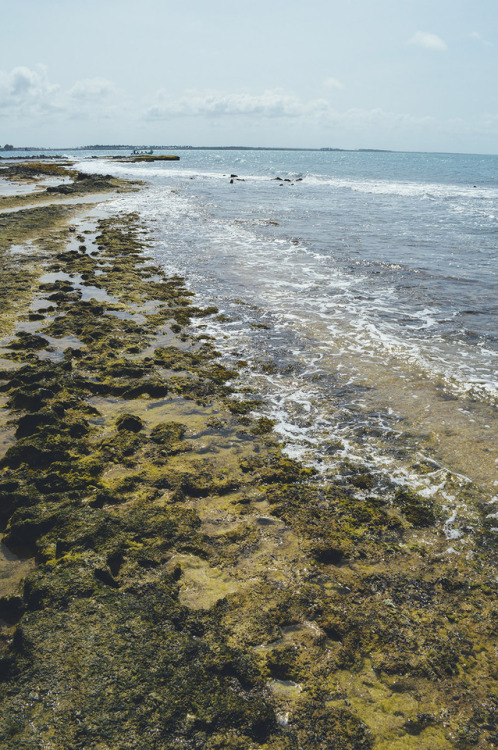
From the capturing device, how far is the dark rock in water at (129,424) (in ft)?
24.7

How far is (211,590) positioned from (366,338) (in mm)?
8923

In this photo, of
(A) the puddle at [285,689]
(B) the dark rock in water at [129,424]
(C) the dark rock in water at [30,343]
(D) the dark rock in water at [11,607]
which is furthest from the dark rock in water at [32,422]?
(A) the puddle at [285,689]

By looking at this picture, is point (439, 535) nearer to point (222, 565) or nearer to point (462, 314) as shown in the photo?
point (222, 565)

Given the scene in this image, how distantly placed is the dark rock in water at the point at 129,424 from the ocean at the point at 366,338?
2343 millimetres

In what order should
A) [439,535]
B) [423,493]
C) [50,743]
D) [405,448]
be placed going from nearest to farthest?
[50,743] → [439,535] → [423,493] → [405,448]

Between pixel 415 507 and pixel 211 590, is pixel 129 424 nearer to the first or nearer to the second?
pixel 211 590

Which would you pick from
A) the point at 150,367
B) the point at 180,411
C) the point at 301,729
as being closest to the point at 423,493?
the point at 301,729

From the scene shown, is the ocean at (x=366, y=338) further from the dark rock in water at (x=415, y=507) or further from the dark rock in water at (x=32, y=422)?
the dark rock in water at (x=32, y=422)

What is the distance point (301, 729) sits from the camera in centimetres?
344

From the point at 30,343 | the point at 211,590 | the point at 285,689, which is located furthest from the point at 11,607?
the point at 30,343

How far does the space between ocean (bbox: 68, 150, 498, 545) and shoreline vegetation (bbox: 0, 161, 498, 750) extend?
0.69 metres

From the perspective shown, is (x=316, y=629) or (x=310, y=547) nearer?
(x=316, y=629)

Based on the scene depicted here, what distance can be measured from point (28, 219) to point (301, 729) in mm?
30639

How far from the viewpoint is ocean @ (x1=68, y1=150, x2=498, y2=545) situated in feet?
23.5
